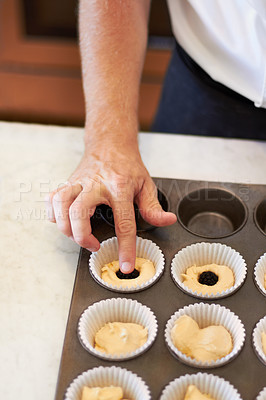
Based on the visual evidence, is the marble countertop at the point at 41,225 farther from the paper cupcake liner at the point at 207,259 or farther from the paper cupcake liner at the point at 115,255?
the paper cupcake liner at the point at 207,259

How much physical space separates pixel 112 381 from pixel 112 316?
0.57ft

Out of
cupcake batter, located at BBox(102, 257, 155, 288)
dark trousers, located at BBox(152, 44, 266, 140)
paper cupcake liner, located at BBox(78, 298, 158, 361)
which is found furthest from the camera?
dark trousers, located at BBox(152, 44, 266, 140)

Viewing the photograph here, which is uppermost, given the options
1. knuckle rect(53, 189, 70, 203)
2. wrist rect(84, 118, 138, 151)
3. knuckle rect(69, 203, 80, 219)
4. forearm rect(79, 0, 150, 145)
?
forearm rect(79, 0, 150, 145)

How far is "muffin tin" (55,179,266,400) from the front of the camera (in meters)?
1.05

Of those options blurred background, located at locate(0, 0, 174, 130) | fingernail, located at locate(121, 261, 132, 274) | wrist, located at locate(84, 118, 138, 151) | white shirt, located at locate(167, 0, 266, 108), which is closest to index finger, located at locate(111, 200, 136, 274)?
fingernail, located at locate(121, 261, 132, 274)

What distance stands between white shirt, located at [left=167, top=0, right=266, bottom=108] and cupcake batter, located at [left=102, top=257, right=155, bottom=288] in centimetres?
63

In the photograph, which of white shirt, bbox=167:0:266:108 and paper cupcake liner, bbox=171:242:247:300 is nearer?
paper cupcake liner, bbox=171:242:247:300

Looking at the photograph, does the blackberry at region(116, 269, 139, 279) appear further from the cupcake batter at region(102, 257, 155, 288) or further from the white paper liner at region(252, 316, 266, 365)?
the white paper liner at region(252, 316, 266, 365)

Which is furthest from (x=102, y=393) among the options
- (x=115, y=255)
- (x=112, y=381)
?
(x=115, y=255)

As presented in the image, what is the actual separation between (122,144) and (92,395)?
70 cm

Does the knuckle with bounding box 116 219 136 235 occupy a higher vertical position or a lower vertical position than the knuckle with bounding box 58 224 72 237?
higher

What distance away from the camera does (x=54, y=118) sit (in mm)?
3227

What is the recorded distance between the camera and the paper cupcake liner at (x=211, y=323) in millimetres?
1064

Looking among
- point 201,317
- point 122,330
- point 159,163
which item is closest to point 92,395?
point 122,330
